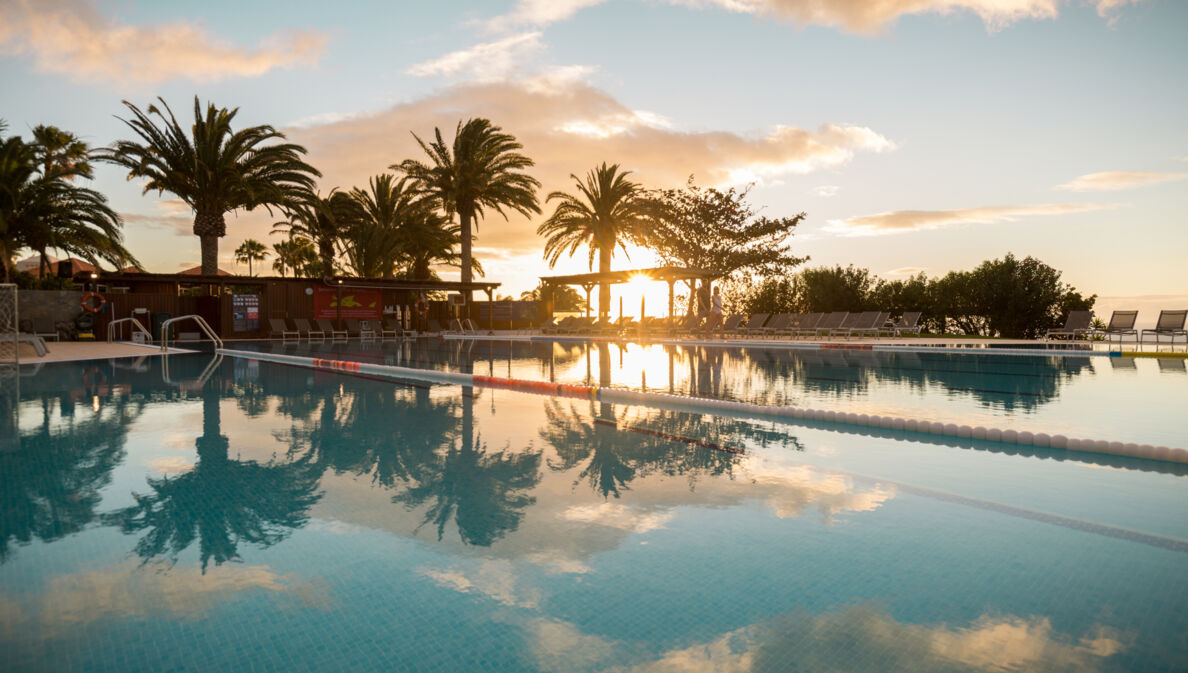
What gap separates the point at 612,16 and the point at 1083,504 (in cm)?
2003

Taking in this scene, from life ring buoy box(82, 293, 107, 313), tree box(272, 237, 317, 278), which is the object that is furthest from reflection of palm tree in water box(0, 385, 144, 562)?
tree box(272, 237, 317, 278)

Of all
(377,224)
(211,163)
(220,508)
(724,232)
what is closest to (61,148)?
(211,163)

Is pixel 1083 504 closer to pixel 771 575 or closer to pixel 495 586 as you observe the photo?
pixel 771 575

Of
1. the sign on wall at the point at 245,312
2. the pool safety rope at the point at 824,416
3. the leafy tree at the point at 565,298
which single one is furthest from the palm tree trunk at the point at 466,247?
the pool safety rope at the point at 824,416

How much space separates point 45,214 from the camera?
77.5 feet

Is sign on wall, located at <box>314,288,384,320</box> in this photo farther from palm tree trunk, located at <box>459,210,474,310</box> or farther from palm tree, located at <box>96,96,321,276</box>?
palm tree, located at <box>96,96,321,276</box>

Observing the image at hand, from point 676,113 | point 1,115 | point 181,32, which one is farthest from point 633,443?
point 1,115

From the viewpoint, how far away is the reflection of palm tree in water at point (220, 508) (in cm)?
320

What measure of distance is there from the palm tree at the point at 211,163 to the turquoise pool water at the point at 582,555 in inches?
894

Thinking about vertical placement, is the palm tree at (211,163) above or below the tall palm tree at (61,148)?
below

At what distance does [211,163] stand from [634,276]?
57.8 ft

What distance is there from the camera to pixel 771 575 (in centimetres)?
280

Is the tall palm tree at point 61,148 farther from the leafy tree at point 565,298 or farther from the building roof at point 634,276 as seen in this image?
the leafy tree at point 565,298

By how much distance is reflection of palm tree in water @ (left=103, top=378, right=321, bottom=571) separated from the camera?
3195 mm
